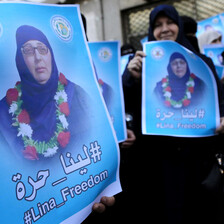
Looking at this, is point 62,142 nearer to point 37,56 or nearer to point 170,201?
point 37,56

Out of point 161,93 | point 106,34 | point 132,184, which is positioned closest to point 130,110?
point 161,93

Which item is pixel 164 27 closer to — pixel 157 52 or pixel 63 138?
pixel 157 52

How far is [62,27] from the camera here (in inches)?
30.2

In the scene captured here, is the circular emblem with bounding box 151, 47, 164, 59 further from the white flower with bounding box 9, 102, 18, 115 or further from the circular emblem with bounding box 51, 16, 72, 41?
the white flower with bounding box 9, 102, 18, 115

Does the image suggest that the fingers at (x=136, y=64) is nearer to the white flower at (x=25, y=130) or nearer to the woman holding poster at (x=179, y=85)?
the woman holding poster at (x=179, y=85)

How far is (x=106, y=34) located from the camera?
5762mm

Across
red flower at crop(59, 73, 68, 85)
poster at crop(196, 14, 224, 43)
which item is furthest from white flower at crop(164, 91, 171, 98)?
poster at crop(196, 14, 224, 43)

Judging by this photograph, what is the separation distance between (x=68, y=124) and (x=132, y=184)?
116 centimetres

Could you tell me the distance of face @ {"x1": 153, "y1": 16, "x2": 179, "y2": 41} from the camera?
1.68m

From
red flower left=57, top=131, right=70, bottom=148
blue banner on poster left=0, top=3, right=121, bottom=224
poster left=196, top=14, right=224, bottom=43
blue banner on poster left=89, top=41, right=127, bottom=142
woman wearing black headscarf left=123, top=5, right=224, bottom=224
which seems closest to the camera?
blue banner on poster left=0, top=3, right=121, bottom=224

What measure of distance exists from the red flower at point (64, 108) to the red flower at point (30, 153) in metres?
0.13

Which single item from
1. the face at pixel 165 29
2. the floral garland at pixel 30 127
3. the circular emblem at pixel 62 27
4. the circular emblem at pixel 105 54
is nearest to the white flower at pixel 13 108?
the floral garland at pixel 30 127

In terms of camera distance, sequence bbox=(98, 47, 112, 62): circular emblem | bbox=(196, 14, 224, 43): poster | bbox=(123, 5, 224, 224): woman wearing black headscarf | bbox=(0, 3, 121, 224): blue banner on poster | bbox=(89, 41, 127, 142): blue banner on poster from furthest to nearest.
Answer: bbox=(196, 14, 224, 43): poster → bbox=(123, 5, 224, 224): woman wearing black headscarf → bbox=(98, 47, 112, 62): circular emblem → bbox=(89, 41, 127, 142): blue banner on poster → bbox=(0, 3, 121, 224): blue banner on poster

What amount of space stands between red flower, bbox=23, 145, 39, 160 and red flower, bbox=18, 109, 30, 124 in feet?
0.18
